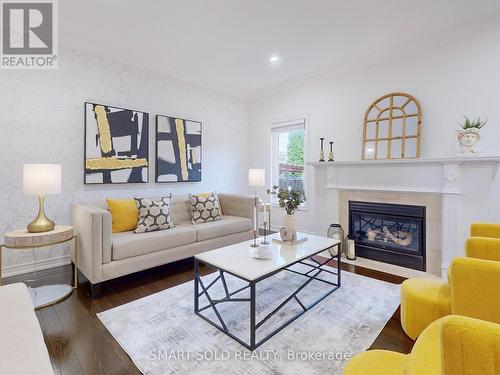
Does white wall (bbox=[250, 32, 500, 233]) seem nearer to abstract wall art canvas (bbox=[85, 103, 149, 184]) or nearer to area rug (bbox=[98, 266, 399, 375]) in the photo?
area rug (bbox=[98, 266, 399, 375])

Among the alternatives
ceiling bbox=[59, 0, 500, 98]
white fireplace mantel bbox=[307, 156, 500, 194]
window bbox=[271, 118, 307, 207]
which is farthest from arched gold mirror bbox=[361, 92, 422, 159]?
window bbox=[271, 118, 307, 207]

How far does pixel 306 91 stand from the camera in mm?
4422

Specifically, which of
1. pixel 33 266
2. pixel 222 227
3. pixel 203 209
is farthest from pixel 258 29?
pixel 33 266

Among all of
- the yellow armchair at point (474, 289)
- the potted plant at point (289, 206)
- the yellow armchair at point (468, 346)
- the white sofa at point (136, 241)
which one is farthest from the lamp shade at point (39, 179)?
the yellow armchair at point (474, 289)

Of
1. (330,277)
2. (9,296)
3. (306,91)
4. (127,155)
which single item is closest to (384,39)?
(306,91)

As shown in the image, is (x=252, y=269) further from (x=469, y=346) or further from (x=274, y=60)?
(x=274, y=60)

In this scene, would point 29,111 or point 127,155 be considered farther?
point 127,155

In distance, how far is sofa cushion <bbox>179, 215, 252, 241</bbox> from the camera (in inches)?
130

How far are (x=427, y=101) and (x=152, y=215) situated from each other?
371cm

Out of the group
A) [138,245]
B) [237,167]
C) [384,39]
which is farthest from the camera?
[237,167]

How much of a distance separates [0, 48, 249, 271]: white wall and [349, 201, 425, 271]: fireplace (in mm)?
2811

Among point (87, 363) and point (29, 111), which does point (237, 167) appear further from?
point (87, 363)

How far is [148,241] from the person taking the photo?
276 centimetres

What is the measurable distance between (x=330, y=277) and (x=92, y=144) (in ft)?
11.1
